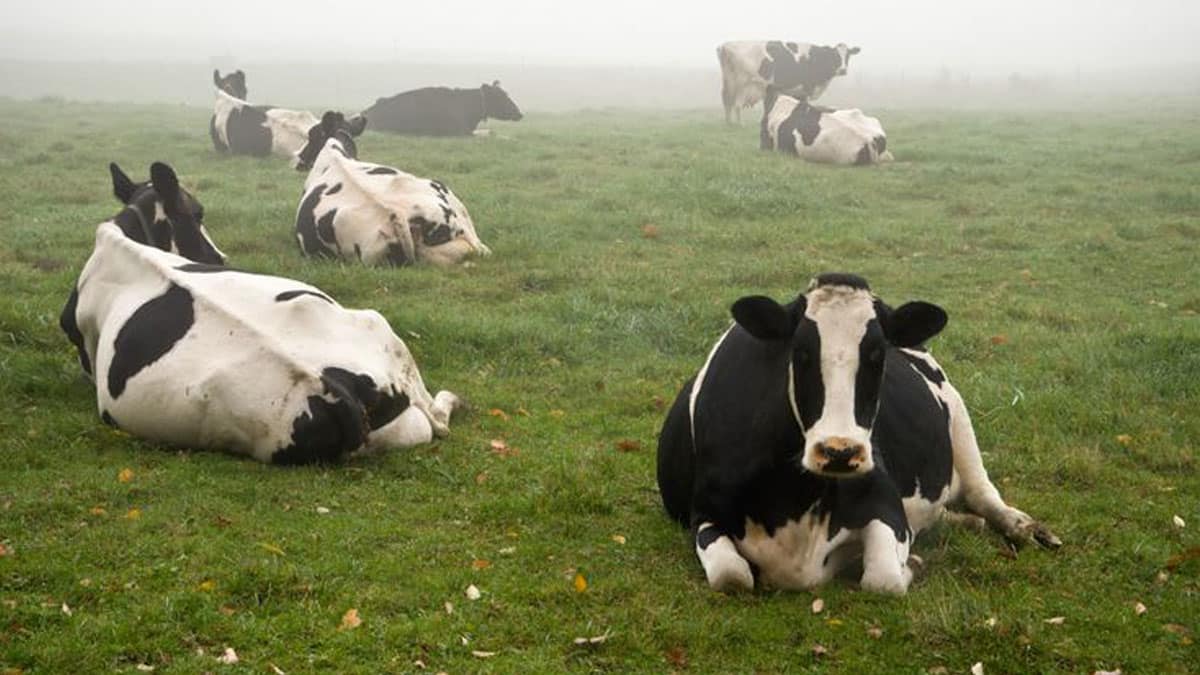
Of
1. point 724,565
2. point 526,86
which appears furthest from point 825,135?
point 526,86

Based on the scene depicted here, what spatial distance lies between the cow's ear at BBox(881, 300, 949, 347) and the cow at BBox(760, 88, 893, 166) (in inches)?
713

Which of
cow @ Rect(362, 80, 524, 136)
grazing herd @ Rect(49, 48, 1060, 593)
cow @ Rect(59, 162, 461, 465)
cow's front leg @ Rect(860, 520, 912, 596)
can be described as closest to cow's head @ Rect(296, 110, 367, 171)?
grazing herd @ Rect(49, 48, 1060, 593)

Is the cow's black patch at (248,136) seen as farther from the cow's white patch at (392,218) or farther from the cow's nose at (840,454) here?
the cow's nose at (840,454)

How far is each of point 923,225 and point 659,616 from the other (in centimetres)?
1264

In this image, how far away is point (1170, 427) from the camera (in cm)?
1009

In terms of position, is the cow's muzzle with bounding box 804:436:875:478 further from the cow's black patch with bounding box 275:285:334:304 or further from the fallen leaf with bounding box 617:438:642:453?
the cow's black patch with bounding box 275:285:334:304

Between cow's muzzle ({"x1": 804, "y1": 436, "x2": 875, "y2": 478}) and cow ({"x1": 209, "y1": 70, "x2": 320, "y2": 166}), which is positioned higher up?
cow's muzzle ({"x1": 804, "y1": 436, "x2": 875, "y2": 478})

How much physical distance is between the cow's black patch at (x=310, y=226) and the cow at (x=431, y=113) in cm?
1310

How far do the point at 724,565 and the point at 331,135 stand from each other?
14710mm

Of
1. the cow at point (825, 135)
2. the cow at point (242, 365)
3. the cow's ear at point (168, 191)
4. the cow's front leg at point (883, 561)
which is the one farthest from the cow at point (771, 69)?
the cow's front leg at point (883, 561)

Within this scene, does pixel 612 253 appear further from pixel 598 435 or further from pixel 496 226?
pixel 598 435

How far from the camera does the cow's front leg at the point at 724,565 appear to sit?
695 centimetres

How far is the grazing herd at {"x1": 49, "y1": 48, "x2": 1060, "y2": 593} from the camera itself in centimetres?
680

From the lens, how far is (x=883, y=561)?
6.93m
